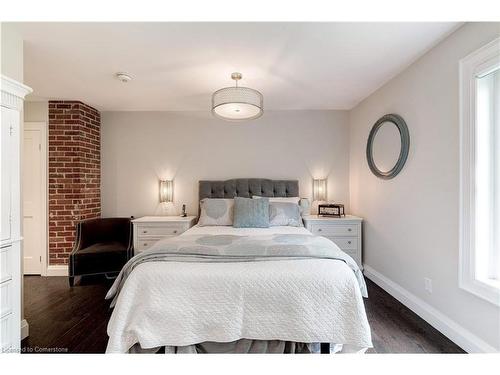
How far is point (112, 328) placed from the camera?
4.98 ft

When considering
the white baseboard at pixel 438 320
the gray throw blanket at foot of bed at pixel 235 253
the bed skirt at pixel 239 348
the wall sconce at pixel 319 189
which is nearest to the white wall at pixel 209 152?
the wall sconce at pixel 319 189

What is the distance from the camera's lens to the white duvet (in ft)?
5.04

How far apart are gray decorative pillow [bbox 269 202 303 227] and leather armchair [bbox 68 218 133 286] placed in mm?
1986

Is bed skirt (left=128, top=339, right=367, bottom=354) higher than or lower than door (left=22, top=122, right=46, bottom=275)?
lower

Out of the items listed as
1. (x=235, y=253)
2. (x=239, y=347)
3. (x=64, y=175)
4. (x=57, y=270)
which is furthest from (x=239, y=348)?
(x=64, y=175)

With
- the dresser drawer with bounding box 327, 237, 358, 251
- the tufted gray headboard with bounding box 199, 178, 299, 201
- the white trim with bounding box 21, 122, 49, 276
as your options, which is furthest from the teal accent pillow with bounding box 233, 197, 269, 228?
the white trim with bounding box 21, 122, 49, 276

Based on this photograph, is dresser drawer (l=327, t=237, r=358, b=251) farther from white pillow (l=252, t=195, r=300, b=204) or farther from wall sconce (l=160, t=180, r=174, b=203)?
wall sconce (l=160, t=180, r=174, b=203)

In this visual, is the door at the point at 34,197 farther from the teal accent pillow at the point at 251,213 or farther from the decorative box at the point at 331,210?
the decorative box at the point at 331,210

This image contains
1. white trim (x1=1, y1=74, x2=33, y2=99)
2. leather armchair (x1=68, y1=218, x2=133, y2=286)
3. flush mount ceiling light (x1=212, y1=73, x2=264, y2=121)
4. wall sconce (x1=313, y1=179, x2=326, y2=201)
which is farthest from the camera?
wall sconce (x1=313, y1=179, x2=326, y2=201)

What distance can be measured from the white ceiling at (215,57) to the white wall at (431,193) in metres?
0.20

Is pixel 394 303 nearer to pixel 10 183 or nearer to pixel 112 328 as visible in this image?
pixel 112 328

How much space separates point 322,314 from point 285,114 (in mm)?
3061

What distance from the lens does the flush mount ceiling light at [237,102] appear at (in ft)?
7.02
